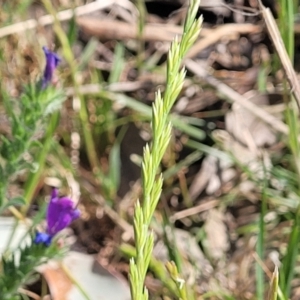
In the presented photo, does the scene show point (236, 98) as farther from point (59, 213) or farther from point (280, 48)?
point (59, 213)

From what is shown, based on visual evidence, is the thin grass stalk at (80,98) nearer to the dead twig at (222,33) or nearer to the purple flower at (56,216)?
the dead twig at (222,33)

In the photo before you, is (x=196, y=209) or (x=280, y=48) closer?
(x=280, y=48)

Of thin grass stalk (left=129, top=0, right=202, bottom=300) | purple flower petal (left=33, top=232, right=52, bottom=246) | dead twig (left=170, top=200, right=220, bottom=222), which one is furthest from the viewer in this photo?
dead twig (left=170, top=200, right=220, bottom=222)

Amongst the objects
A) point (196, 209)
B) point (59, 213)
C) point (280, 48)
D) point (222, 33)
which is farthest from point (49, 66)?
point (222, 33)

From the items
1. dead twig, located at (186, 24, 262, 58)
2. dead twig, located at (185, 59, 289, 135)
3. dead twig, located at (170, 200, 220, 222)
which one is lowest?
dead twig, located at (170, 200, 220, 222)

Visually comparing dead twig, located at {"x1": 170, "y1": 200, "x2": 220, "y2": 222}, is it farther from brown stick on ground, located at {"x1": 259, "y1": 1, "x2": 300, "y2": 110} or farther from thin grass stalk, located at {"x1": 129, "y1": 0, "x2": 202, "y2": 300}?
thin grass stalk, located at {"x1": 129, "y1": 0, "x2": 202, "y2": 300}

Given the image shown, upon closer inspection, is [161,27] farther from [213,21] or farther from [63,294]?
[63,294]

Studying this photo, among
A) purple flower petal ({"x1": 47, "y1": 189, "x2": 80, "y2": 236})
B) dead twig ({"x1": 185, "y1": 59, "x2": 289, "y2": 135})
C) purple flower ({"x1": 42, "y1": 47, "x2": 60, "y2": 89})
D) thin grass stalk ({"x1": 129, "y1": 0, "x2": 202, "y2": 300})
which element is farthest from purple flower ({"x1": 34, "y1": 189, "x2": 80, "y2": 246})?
dead twig ({"x1": 185, "y1": 59, "x2": 289, "y2": 135})

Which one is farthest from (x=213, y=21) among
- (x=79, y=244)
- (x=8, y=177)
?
(x=8, y=177)
